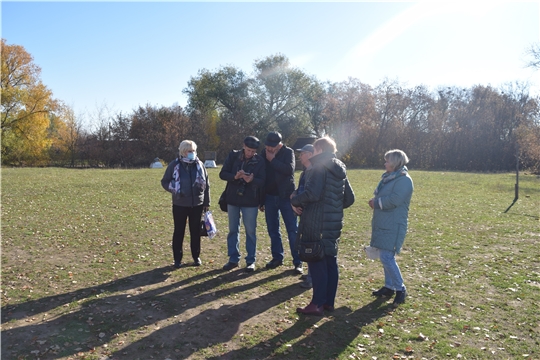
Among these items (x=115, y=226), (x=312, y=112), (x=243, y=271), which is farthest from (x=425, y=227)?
(x=312, y=112)

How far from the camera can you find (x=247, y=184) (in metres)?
6.42

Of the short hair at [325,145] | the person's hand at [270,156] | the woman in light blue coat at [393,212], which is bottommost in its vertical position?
the woman in light blue coat at [393,212]

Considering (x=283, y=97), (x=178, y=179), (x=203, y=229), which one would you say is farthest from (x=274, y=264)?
(x=283, y=97)

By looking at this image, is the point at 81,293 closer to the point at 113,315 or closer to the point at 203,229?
the point at 113,315

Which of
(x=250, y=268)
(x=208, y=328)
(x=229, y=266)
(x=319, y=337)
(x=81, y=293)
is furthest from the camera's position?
(x=229, y=266)

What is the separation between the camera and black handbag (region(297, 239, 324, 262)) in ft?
15.4

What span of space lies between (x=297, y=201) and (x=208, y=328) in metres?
1.74

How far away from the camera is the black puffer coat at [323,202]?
4723mm

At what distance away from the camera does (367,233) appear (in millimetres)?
10109

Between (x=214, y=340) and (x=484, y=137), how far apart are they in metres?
42.3

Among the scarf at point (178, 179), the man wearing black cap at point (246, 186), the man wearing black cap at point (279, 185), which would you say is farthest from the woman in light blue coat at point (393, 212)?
the scarf at point (178, 179)

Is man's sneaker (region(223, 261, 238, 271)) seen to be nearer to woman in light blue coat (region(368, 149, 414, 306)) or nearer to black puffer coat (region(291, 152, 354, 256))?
black puffer coat (region(291, 152, 354, 256))

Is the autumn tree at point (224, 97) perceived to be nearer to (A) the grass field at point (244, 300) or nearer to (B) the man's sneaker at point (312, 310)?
(A) the grass field at point (244, 300)

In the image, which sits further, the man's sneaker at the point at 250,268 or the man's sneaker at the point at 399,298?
the man's sneaker at the point at 250,268
